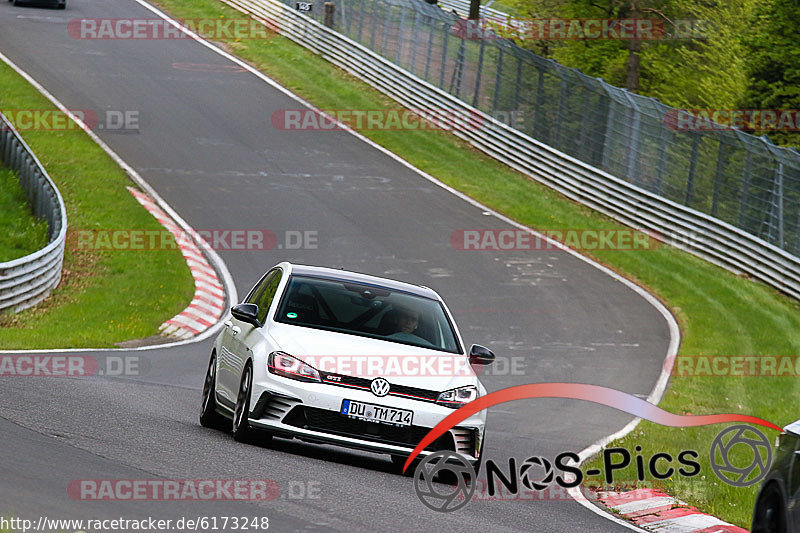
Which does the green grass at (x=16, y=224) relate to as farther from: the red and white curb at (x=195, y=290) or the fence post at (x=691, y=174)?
the fence post at (x=691, y=174)

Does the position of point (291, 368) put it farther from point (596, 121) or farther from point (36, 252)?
point (596, 121)

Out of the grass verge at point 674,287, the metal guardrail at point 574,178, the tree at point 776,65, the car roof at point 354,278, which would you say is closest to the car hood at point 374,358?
the car roof at point 354,278

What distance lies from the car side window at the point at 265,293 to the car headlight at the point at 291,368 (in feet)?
2.76

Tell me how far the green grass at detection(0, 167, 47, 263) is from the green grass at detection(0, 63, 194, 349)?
27.0 inches

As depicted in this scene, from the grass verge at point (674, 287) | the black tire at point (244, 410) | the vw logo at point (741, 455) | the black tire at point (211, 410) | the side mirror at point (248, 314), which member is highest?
the side mirror at point (248, 314)

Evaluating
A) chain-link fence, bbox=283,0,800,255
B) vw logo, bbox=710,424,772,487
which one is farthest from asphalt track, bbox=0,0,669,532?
chain-link fence, bbox=283,0,800,255

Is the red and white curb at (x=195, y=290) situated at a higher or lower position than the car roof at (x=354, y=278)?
lower

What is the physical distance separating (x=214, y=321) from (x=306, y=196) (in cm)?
923

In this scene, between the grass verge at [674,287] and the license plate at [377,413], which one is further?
the grass verge at [674,287]

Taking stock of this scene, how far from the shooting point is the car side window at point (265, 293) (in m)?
11.1

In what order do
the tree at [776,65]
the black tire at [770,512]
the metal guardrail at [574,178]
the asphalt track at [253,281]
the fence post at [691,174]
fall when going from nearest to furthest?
the black tire at [770,512] → the asphalt track at [253,281] → the metal guardrail at [574,178] → the fence post at [691,174] → the tree at [776,65]

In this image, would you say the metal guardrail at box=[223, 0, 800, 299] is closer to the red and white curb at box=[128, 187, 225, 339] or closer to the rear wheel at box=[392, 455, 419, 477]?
the red and white curb at box=[128, 187, 225, 339]

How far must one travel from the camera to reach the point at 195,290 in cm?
2281

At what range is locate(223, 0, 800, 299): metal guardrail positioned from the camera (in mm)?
27234
